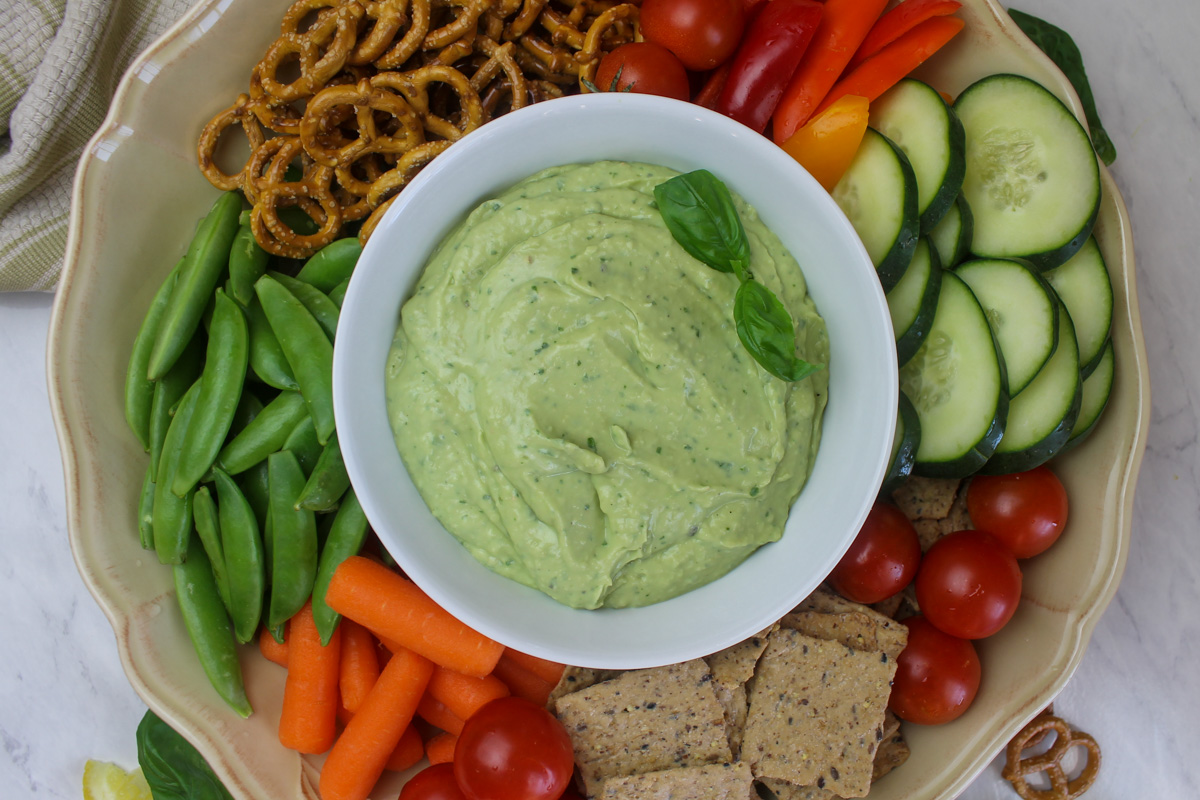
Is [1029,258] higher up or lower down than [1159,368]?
higher up

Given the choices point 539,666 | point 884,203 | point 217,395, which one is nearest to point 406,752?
point 539,666

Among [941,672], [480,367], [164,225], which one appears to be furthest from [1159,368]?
[164,225]

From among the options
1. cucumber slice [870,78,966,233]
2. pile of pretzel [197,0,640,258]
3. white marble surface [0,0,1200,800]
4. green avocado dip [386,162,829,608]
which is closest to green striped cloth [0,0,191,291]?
white marble surface [0,0,1200,800]

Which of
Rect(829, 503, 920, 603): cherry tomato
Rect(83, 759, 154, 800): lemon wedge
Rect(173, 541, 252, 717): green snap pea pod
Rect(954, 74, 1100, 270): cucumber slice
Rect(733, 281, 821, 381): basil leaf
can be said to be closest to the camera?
Rect(733, 281, 821, 381): basil leaf

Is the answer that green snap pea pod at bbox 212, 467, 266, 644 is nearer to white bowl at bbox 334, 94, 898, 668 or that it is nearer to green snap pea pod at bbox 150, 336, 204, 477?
green snap pea pod at bbox 150, 336, 204, 477

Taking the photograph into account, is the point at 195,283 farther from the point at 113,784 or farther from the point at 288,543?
the point at 113,784

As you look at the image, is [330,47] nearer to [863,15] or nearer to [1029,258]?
[863,15]

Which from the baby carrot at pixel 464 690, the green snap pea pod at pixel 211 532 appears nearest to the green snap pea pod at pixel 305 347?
the green snap pea pod at pixel 211 532
